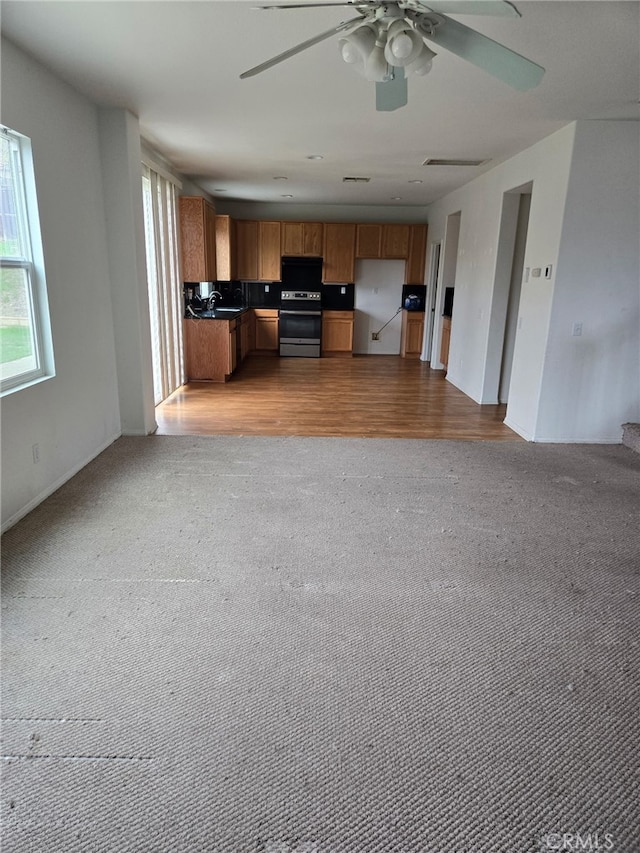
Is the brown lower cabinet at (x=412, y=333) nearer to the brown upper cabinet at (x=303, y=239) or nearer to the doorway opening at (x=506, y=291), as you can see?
the brown upper cabinet at (x=303, y=239)

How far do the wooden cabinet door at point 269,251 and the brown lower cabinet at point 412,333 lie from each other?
2.34 metres

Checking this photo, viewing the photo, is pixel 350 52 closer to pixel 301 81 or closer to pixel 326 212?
pixel 301 81

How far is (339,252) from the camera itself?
8.97m

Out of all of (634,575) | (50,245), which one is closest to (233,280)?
(50,245)

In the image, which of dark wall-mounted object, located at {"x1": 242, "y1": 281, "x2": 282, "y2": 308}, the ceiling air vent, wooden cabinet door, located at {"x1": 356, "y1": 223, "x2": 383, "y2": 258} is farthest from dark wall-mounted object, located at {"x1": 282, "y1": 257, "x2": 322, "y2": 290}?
the ceiling air vent

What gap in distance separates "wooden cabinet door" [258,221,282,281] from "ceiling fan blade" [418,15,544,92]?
7.10 metres

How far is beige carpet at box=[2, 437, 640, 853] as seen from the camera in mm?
1391

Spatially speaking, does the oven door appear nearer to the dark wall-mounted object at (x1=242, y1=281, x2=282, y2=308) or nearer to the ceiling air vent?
the dark wall-mounted object at (x1=242, y1=281, x2=282, y2=308)

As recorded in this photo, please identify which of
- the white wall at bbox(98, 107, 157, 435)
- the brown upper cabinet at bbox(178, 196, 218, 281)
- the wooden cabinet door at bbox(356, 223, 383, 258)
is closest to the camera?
the white wall at bbox(98, 107, 157, 435)

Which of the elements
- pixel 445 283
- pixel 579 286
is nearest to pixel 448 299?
pixel 445 283

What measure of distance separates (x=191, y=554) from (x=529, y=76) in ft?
8.39

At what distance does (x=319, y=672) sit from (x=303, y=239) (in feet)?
26.5

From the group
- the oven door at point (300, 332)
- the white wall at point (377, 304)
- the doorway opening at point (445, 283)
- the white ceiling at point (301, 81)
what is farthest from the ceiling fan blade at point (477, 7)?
the white wall at point (377, 304)

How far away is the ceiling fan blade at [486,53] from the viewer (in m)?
1.91
